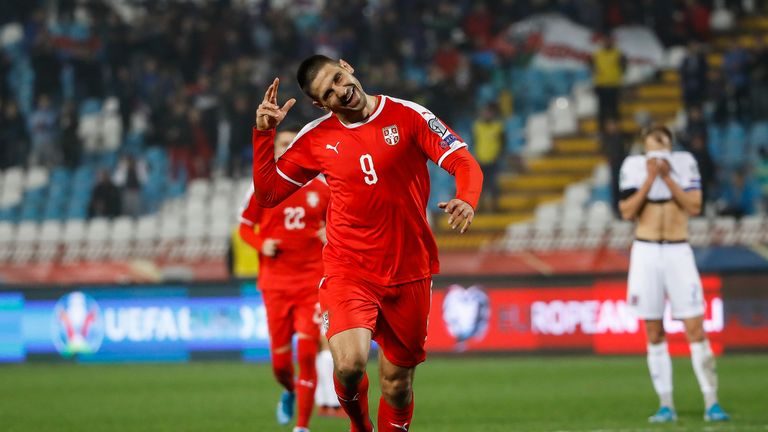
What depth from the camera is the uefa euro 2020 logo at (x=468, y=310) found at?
1681 cm

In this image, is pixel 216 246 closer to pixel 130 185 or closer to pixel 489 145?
pixel 130 185

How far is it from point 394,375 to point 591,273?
388 inches


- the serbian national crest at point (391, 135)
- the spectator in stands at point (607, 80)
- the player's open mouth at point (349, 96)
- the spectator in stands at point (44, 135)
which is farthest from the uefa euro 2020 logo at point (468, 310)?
the spectator in stands at point (44, 135)

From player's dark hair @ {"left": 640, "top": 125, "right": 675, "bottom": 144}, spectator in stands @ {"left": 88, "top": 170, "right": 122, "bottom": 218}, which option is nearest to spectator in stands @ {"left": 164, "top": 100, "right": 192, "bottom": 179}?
spectator in stands @ {"left": 88, "top": 170, "right": 122, "bottom": 218}

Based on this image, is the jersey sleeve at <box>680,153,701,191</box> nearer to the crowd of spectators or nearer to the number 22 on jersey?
the number 22 on jersey

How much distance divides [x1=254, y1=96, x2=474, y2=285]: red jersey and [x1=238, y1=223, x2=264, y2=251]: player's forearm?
127 inches

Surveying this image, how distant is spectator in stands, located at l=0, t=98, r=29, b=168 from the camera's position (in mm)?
24094

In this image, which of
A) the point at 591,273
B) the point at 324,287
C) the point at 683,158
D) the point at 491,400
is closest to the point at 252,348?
the point at 591,273

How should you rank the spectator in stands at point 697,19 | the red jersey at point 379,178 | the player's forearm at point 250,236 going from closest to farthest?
the red jersey at point 379,178, the player's forearm at point 250,236, the spectator in stands at point 697,19

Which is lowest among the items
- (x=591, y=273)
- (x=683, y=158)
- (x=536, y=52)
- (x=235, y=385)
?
(x=235, y=385)

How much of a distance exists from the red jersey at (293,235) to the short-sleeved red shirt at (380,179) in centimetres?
307

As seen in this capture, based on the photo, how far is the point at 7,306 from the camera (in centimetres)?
1795

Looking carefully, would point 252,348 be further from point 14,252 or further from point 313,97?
point 313,97

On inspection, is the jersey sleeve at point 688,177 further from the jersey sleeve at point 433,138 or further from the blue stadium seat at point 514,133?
the blue stadium seat at point 514,133
